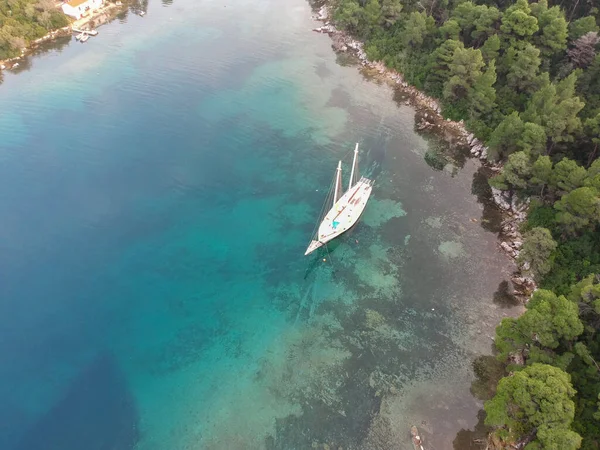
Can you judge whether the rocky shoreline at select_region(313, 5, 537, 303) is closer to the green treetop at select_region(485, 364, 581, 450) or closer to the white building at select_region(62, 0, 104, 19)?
the green treetop at select_region(485, 364, 581, 450)

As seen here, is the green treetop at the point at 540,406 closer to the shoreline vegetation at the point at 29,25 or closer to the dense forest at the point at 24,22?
the shoreline vegetation at the point at 29,25

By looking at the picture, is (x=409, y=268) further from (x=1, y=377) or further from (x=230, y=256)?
(x=1, y=377)

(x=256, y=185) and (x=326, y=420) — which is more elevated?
(x=256, y=185)

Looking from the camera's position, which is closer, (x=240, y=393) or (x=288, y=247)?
(x=240, y=393)

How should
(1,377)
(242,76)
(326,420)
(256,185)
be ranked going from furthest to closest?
1. (242,76)
2. (256,185)
3. (1,377)
4. (326,420)

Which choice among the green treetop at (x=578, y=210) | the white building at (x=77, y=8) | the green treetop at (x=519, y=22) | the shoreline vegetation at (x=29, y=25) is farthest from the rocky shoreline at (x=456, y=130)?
the shoreline vegetation at (x=29, y=25)

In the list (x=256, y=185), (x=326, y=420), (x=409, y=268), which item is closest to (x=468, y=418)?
(x=326, y=420)

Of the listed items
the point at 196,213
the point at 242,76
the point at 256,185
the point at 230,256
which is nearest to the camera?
the point at 230,256
